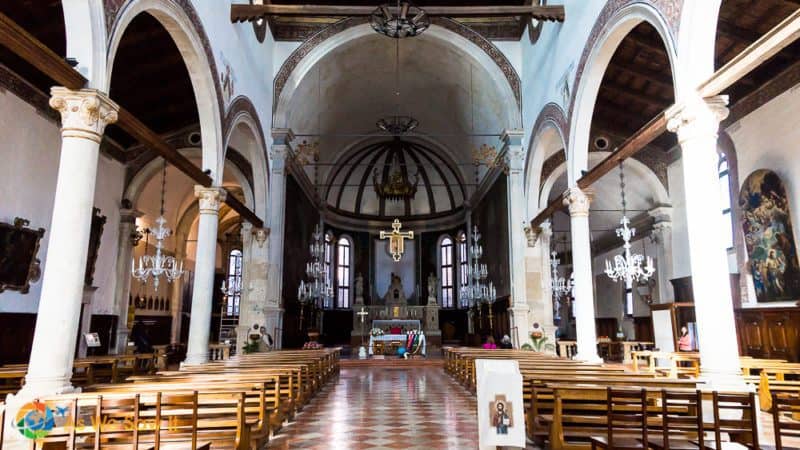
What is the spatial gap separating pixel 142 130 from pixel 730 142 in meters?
12.5

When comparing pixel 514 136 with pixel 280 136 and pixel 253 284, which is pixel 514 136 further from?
pixel 253 284

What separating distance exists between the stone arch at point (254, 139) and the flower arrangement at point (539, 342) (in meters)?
8.51

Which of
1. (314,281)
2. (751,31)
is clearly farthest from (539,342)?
(314,281)

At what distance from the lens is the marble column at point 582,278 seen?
1099 cm

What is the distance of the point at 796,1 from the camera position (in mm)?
9320

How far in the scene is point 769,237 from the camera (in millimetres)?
10820

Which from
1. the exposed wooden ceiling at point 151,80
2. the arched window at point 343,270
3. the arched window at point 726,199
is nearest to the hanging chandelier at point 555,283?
the arched window at point 726,199

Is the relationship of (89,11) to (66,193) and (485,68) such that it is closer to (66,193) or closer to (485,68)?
(66,193)

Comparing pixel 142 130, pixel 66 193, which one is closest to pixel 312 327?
pixel 142 130

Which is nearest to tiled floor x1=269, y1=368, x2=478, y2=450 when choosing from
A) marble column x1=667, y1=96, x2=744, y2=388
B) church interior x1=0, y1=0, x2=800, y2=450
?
church interior x1=0, y1=0, x2=800, y2=450

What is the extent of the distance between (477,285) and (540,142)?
24.8 ft

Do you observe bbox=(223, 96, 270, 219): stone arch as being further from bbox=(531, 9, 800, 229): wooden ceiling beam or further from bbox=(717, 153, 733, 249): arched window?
bbox=(717, 153, 733, 249): arched window

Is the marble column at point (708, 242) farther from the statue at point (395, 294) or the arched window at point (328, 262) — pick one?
the arched window at point (328, 262)

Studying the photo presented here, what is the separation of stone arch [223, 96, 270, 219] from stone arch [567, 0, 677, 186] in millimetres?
7754
